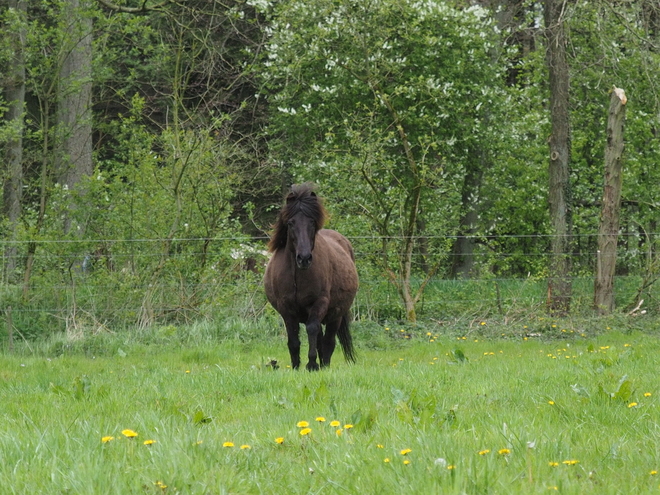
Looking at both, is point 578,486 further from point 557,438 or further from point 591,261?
point 591,261

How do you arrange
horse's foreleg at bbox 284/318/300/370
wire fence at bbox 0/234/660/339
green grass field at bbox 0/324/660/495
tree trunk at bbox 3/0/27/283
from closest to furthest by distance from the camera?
green grass field at bbox 0/324/660/495
horse's foreleg at bbox 284/318/300/370
wire fence at bbox 0/234/660/339
tree trunk at bbox 3/0/27/283

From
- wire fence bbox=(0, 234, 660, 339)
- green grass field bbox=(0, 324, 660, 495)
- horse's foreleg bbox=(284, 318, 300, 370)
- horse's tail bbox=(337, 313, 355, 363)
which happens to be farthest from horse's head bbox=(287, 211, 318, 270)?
wire fence bbox=(0, 234, 660, 339)

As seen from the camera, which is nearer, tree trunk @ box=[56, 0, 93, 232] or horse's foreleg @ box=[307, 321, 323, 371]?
horse's foreleg @ box=[307, 321, 323, 371]

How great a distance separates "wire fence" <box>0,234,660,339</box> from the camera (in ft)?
44.6

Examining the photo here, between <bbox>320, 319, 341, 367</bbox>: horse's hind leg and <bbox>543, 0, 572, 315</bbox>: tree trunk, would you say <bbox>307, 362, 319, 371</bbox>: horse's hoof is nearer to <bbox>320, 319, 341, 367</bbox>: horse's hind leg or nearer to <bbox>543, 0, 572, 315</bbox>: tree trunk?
<bbox>320, 319, 341, 367</bbox>: horse's hind leg

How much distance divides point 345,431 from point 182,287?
35.0 feet

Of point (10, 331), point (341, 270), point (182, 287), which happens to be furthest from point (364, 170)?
point (10, 331)

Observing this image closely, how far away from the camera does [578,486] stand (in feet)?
9.41

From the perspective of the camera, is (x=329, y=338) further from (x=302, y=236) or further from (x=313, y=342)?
(x=302, y=236)

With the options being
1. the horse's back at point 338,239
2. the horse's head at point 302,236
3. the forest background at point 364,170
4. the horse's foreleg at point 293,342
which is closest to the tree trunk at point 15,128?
the forest background at point 364,170

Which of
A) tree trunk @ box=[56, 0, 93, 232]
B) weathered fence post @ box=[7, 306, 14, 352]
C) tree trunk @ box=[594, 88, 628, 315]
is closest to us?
weathered fence post @ box=[7, 306, 14, 352]

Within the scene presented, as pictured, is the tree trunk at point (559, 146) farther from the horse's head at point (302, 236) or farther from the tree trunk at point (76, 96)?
the tree trunk at point (76, 96)

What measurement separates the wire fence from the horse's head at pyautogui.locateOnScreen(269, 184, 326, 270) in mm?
5341

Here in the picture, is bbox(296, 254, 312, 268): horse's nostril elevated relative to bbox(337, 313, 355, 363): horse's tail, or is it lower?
elevated
